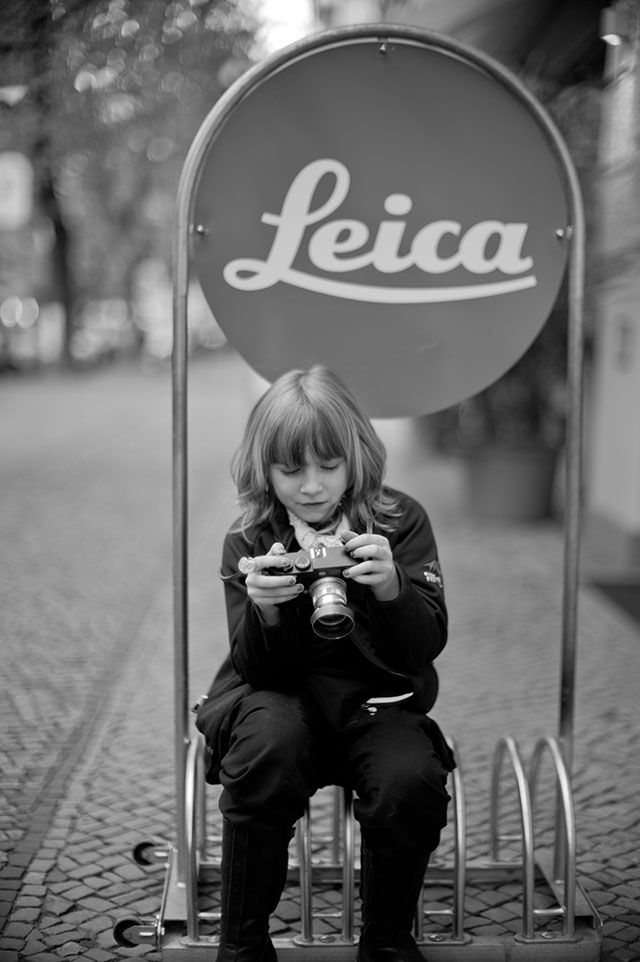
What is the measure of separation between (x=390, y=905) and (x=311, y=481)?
1.02 meters

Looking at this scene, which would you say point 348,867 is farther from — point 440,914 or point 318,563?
point 318,563

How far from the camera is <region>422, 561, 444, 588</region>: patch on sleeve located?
2.79 meters

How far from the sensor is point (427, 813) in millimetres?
2588

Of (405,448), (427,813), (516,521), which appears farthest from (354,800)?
(405,448)


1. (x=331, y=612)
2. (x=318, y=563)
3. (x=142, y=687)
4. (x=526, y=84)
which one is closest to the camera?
(x=331, y=612)

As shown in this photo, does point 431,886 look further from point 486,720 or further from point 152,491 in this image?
point 152,491

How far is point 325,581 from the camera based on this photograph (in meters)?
2.45

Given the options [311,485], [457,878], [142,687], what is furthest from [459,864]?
[142,687]

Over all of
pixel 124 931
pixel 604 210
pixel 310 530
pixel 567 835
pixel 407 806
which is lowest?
pixel 124 931

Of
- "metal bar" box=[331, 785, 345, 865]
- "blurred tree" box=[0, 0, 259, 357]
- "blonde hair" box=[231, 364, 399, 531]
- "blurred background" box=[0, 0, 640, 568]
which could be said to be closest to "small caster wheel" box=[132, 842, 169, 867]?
"metal bar" box=[331, 785, 345, 865]

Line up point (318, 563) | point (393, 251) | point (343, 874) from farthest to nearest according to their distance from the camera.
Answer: point (393, 251) → point (343, 874) → point (318, 563)

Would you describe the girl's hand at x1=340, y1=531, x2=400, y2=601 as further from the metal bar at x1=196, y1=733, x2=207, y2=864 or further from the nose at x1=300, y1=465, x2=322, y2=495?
the metal bar at x1=196, y1=733, x2=207, y2=864

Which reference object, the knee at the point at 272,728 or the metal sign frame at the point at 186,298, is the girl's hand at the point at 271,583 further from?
the metal sign frame at the point at 186,298

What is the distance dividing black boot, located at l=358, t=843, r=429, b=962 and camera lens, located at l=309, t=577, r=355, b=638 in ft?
1.97
